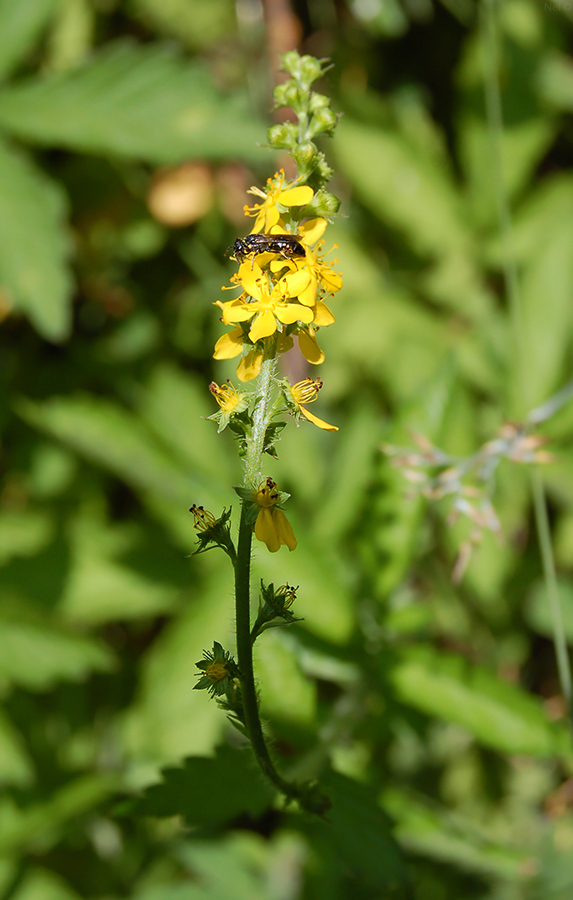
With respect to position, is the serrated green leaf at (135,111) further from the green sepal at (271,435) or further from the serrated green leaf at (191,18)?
the green sepal at (271,435)

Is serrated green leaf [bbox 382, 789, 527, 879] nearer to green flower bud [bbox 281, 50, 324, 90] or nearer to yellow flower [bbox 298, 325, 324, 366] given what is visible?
yellow flower [bbox 298, 325, 324, 366]

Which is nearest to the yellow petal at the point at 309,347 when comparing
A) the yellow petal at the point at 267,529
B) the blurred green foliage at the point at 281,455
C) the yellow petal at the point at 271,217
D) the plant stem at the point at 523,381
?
the yellow petal at the point at 271,217

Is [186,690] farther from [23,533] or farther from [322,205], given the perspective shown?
[322,205]

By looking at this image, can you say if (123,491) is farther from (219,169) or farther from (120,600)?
(219,169)

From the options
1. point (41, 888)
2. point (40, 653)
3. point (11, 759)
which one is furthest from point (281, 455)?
point (41, 888)

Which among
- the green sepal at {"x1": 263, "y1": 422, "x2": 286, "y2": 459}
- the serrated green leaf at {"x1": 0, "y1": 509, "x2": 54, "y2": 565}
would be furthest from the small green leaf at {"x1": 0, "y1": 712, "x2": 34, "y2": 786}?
the green sepal at {"x1": 263, "y1": 422, "x2": 286, "y2": 459}
